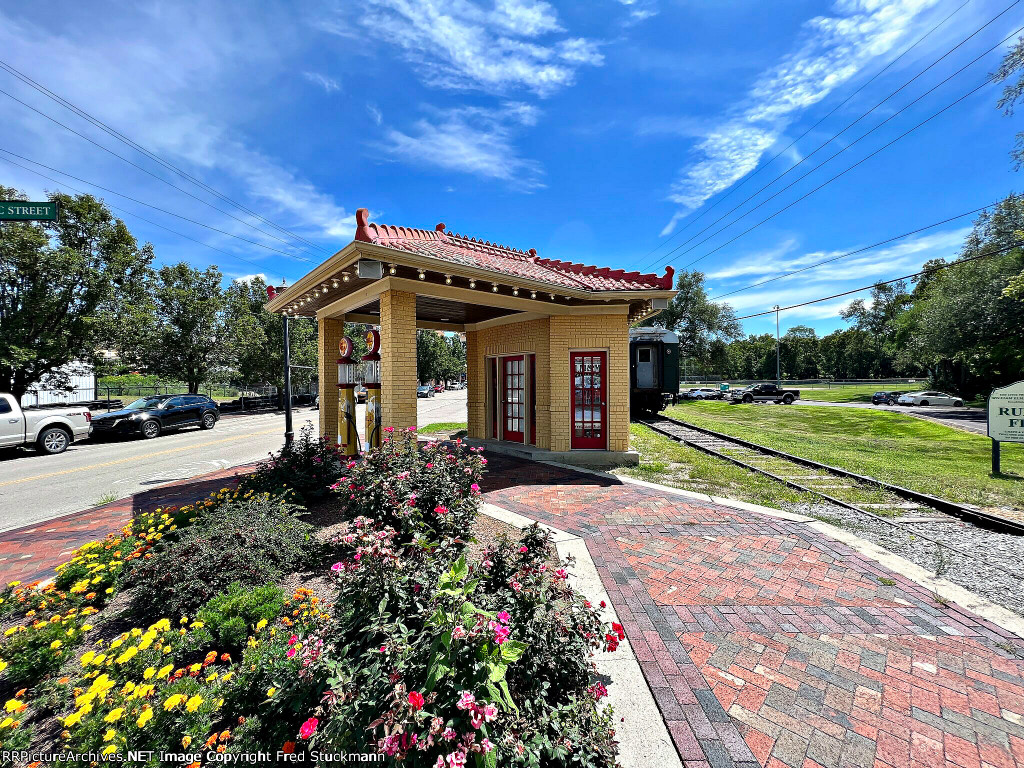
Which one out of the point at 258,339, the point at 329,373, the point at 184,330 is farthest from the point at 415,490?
the point at 258,339

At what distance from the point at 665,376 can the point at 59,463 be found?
64.8 feet

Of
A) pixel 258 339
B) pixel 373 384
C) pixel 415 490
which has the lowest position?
pixel 415 490

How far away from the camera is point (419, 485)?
3.67 metres

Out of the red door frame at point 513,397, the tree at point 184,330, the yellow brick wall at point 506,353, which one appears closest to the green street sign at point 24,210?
the yellow brick wall at point 506,353

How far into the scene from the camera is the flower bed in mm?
1412

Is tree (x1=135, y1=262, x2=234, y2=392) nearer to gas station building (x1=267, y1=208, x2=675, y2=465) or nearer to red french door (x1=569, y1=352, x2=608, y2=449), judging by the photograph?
gas station building (x1=267, y1=208, x2=675, y2=465)

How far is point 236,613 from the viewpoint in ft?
8.46

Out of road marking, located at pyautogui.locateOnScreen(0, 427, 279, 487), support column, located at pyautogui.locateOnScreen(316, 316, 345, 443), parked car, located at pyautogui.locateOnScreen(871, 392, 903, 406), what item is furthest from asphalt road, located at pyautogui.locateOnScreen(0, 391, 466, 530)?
parked car, located at pyautogui.locateOnScreen(871, 392, 903, 406)

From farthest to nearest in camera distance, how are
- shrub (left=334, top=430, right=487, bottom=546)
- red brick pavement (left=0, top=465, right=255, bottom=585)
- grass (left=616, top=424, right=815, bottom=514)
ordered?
grass (left=616, top=424, right=815, bottom=514), red brick pavement (left=0, top=465, right=255, bottom=585), shrub (left=334, top=430, right=487, bottom=546)

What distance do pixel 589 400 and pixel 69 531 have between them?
27.3 feet

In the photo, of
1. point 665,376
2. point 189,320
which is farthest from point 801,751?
point 189,320

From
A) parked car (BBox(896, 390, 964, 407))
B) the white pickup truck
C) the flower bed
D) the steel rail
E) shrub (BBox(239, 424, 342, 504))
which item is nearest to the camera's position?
the flower bed

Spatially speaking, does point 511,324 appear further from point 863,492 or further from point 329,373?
point 863,492

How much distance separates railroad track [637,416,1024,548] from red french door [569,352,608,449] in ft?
10.3
